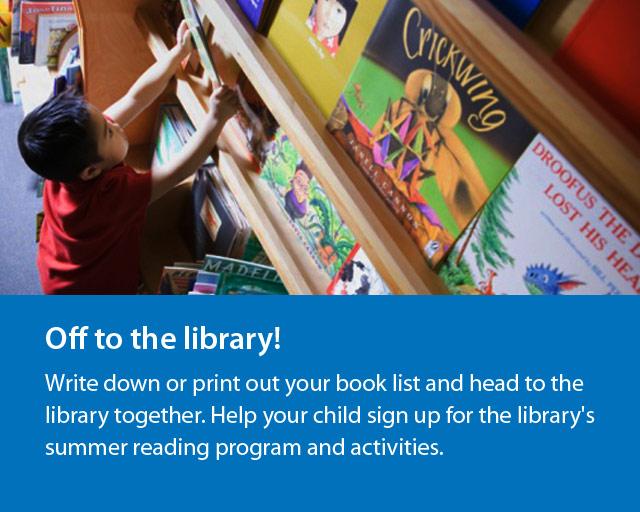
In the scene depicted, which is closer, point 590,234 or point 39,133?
point 590,234

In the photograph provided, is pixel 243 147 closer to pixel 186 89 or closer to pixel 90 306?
pixel 186 89

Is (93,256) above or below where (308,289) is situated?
above

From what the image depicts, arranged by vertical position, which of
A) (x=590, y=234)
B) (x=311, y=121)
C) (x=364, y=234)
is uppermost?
(x=311, y=121)

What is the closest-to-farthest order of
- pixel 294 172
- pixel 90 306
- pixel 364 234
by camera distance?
pixel 364 234, pixel 90 306, pixel 294 172

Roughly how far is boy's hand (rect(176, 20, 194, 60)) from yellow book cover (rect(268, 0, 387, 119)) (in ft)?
1.60

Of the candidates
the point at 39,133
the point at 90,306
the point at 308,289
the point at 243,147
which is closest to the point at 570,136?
the point at 308,289

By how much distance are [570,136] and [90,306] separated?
0.93m

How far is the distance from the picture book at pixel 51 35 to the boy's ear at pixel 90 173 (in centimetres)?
111

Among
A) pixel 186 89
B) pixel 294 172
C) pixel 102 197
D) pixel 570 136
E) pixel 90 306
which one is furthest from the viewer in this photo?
pixel 186 89

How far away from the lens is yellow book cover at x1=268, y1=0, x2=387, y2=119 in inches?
42.3

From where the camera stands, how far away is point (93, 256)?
1.71m

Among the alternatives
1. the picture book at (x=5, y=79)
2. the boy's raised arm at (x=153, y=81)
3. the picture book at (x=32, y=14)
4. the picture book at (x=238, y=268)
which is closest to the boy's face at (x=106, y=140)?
the boy's raised arm at (x=153, y=81)

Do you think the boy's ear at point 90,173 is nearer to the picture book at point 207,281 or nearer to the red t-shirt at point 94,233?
the red t-shirt at point 94,233

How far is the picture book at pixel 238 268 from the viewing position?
1527mm
